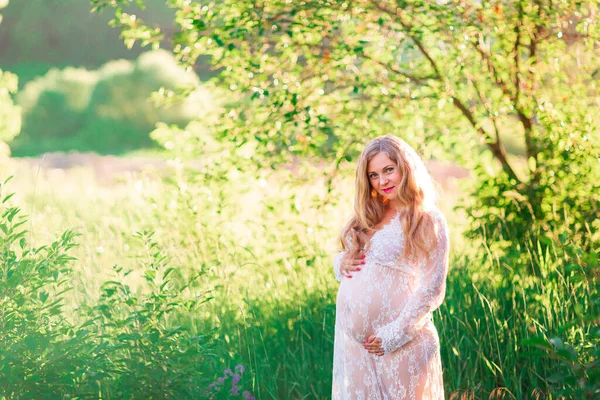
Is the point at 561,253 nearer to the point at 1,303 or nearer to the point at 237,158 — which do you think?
the point at 237,158

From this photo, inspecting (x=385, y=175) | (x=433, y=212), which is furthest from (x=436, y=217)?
(x=385, y=175)

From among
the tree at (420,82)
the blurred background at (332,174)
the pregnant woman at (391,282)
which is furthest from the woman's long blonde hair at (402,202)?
the tree at (420,82)

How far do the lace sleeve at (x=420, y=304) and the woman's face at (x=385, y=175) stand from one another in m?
0.25

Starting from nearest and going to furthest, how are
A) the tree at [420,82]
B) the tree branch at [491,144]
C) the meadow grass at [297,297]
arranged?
the meadow grass at [297,297] → the tree at [420,82] → the tree branch at [491,144]

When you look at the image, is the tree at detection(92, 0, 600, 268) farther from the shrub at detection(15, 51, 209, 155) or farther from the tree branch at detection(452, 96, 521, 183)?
the shrub at detection(15, 51, 209, 155)

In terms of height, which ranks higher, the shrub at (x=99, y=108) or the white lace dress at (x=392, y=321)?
the white lace dress at (x=392, y=321)

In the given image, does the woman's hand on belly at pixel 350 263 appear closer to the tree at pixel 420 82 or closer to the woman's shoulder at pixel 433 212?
the woman's shoulder at pixel 433 212

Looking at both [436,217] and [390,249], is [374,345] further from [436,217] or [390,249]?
[436,217]

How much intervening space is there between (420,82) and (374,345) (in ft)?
9.99

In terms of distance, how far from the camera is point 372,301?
9.21 ft

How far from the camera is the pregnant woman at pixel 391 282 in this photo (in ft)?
8.86

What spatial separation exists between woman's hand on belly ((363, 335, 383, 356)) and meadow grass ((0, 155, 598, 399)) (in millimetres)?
705

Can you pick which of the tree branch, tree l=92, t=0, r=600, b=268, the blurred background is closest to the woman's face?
the blurred background

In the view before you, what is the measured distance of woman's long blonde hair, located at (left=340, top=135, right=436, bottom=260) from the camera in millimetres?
2742
